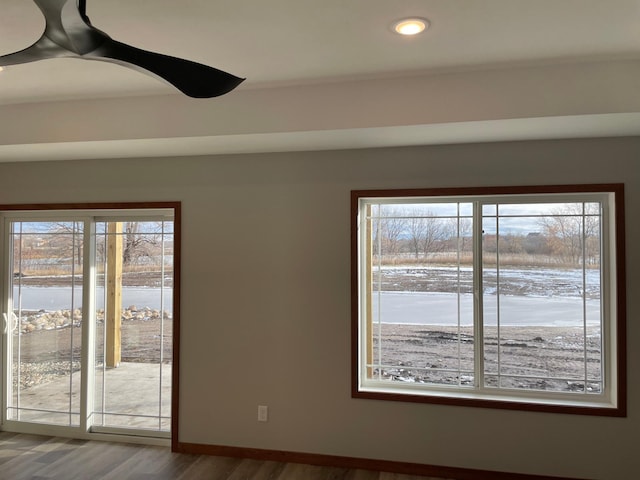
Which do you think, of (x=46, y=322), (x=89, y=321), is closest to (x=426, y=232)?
(x=89, y=321)

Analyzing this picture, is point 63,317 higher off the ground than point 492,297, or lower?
lower

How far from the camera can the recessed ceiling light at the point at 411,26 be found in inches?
81.2

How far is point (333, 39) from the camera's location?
2248 mm

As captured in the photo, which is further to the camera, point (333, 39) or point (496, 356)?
point (496, 356)

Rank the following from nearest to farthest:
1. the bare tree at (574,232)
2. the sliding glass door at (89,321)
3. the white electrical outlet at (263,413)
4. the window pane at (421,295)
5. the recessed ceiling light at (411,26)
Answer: the recessed ceiling light at (411,26) < the bare tree at (574,232) < the window pane at (421,295) < the white electrical outlet at (263,413) < the sliding glass door at (89,321)

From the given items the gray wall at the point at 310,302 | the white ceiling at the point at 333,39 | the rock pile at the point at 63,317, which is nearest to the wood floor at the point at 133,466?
the gray wall at the point at 310,302

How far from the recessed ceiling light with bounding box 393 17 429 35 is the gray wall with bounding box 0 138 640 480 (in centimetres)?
129

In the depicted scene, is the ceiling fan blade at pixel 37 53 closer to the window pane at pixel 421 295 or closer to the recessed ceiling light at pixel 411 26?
the recessed ceiling light at pixel 411 26

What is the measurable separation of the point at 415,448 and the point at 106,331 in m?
2.63

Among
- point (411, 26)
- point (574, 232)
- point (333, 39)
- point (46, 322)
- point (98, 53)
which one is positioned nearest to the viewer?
point (98, 53)

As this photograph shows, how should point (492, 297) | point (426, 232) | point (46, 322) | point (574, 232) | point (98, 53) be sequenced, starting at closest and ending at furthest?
point (98, 53)
point (574, 232)
point (492, 297)
point (426, 232)
point (46, 322)

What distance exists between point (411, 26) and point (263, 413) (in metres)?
2.80

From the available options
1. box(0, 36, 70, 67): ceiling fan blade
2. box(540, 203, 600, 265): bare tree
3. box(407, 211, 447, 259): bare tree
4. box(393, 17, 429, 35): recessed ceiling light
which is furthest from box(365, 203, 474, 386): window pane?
box(0, 36, 70, 67): ceiling fan blade

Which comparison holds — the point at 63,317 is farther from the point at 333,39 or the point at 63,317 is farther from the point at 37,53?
the point at 333,39
